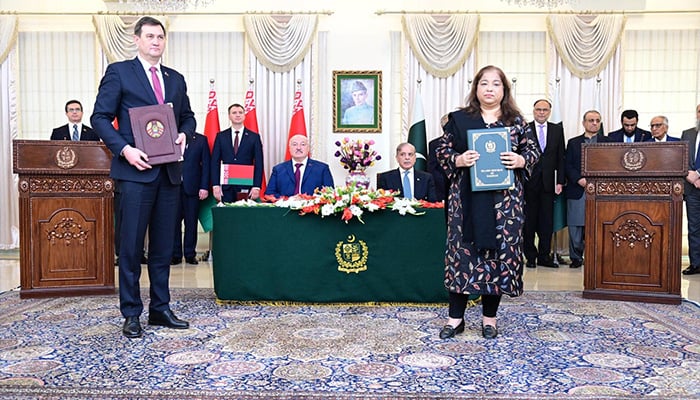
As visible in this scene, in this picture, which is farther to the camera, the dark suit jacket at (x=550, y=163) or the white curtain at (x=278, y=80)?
the white curtain at (x=278, y=80)

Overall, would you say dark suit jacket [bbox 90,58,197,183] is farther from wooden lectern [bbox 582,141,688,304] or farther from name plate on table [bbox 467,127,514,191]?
wooden lectern [bbox 582,141,688,304]

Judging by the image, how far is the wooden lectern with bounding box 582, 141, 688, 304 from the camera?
4293 millimetres

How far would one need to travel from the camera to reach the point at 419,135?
7016mm

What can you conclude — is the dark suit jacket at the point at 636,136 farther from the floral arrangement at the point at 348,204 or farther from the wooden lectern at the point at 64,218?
the wooden lectern at the point at 64,218

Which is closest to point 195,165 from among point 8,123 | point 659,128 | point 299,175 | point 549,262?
point 299,175

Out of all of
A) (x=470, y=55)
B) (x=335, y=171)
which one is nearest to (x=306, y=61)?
(x=335, y=171)

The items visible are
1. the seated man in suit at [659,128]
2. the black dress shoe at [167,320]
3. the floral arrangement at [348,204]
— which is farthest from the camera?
the seated man in suit at [659,128]

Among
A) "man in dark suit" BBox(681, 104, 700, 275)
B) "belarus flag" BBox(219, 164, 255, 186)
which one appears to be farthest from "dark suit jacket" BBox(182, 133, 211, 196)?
"man in dark suit" BBox(681, 104, 700, 275)

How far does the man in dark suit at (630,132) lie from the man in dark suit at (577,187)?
0.15 meters

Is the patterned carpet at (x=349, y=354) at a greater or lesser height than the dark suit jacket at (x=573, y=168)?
lesser

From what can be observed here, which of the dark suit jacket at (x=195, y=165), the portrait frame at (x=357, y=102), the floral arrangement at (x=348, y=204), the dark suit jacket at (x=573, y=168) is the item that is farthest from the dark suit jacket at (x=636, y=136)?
the dark suit jacket at (x=195, y=165)

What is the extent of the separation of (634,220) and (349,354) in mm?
2517

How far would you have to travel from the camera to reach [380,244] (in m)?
4.12

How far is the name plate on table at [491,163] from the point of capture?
10.1ft
